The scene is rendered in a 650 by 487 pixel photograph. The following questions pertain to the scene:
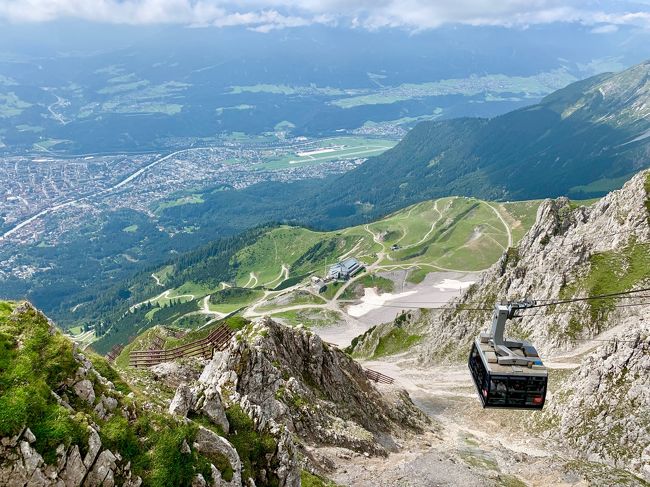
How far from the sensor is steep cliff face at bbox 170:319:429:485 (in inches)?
1352

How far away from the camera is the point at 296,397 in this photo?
170 ft

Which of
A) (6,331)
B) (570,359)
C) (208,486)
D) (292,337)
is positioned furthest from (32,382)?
(570,359)

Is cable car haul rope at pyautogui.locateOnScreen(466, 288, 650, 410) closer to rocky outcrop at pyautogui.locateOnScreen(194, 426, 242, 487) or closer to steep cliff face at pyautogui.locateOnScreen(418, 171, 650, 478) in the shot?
rocky outcrop at pyautogui.locateOnScreen(194, 426, 242, 487)

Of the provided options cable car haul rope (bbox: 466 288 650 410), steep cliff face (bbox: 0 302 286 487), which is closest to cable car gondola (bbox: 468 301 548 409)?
cable car haul rope (bbox: 466 288 650 410)

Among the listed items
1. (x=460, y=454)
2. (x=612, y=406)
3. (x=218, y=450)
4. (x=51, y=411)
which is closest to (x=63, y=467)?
(x=51, y=411)

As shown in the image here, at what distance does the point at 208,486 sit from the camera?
88.5 ft

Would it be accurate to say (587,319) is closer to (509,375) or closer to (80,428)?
(509,375)

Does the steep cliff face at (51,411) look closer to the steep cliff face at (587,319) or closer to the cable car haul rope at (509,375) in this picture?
the cable car haul rope at (509,375)

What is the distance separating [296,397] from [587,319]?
6150 centimetres

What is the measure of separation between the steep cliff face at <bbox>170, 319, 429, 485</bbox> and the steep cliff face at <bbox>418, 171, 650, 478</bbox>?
2253 centimetres

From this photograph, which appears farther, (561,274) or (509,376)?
(561,274)

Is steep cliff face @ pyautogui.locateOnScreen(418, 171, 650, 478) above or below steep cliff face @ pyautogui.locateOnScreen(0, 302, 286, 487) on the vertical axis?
below

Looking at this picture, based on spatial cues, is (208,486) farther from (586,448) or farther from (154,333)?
(154,333)

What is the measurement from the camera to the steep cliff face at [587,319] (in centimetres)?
6116
